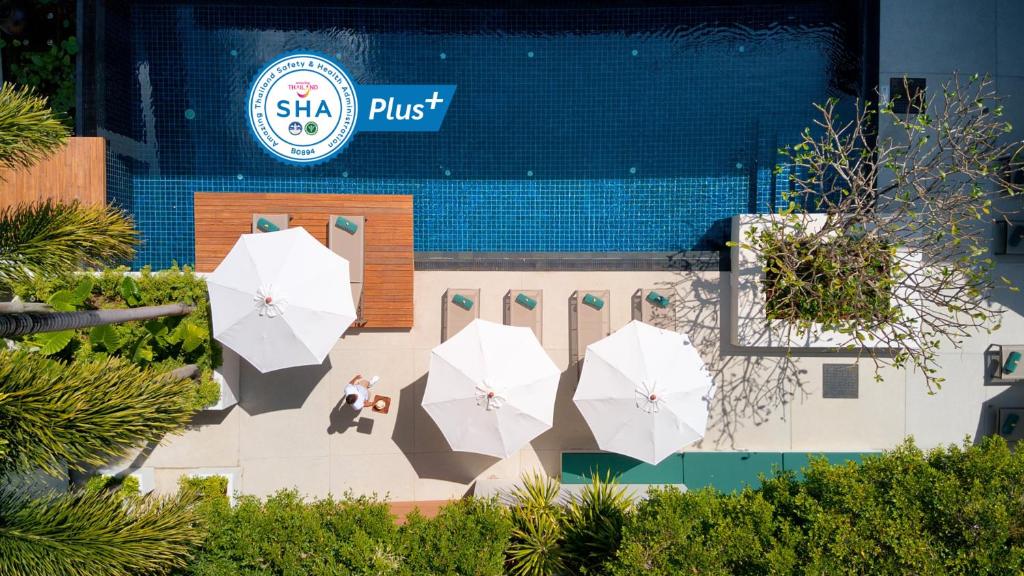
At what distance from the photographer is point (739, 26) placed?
9273 mm

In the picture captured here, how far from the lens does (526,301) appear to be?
29.7 ft

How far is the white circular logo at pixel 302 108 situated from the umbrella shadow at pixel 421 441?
3874 millimetres

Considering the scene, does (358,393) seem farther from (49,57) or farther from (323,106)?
(49,57)

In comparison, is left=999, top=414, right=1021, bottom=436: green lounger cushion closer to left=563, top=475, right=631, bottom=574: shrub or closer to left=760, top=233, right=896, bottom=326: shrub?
left=760, top=233, right=896, bottom=326: shrub

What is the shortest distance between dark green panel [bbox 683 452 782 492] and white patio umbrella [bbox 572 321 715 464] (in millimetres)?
1402

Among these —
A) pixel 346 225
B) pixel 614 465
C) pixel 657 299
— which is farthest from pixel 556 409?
pixel 346 225

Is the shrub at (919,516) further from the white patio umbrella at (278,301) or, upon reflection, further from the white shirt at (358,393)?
the white patio umbrella at (278,301)

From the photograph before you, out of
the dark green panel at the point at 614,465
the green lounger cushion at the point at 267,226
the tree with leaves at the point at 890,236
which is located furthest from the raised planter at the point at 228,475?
the tree with leaves at the point at 890,236

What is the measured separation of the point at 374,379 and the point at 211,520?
2.73 metres

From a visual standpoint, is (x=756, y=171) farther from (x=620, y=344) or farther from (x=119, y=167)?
(x=119, y=167)

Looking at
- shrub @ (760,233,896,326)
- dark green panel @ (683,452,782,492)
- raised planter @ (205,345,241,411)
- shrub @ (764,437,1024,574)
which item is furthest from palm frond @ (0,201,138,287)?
dark green panel @ (683,452,782,492)

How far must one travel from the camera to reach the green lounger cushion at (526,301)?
9.05m

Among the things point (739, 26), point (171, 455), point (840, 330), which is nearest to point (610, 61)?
point (739, 26)

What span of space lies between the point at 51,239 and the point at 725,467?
8.81 m
